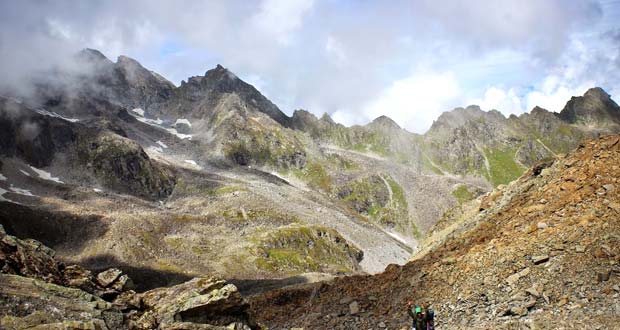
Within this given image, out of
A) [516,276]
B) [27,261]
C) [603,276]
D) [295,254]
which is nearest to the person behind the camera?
[27,261]

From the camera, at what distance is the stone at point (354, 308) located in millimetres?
36156

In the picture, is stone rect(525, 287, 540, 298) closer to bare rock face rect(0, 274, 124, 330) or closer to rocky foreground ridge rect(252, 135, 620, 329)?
rocky foreground ridge rect(252, 135, 620, 329)

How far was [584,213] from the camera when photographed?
102 ft

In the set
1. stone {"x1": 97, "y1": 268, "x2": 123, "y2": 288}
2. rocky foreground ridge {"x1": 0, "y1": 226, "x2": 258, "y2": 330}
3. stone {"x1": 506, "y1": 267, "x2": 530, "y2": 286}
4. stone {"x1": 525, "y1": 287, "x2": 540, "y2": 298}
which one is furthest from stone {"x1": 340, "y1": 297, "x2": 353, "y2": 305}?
stone {"x1": 97, "y1": 268, "x2": 123, "y2": 288}

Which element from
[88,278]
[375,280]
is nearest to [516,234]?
[375,280]

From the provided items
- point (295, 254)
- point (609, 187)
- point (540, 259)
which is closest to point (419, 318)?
point (540, 259)

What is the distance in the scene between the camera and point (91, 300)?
2236cm

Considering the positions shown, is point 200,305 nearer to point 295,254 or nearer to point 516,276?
point 516,276

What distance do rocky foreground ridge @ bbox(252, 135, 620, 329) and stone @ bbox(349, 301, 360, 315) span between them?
0.08 meters

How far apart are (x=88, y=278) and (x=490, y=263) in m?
26.0

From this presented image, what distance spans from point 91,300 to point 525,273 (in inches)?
977

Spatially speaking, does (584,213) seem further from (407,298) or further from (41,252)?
(41,252)

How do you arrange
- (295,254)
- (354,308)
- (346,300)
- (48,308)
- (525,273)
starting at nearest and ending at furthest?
1. (48,308)
2. (525,273)
3. (354,308)
4. (346,300)
5. (295,254)

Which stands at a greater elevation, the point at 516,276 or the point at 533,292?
the point at 516,276
